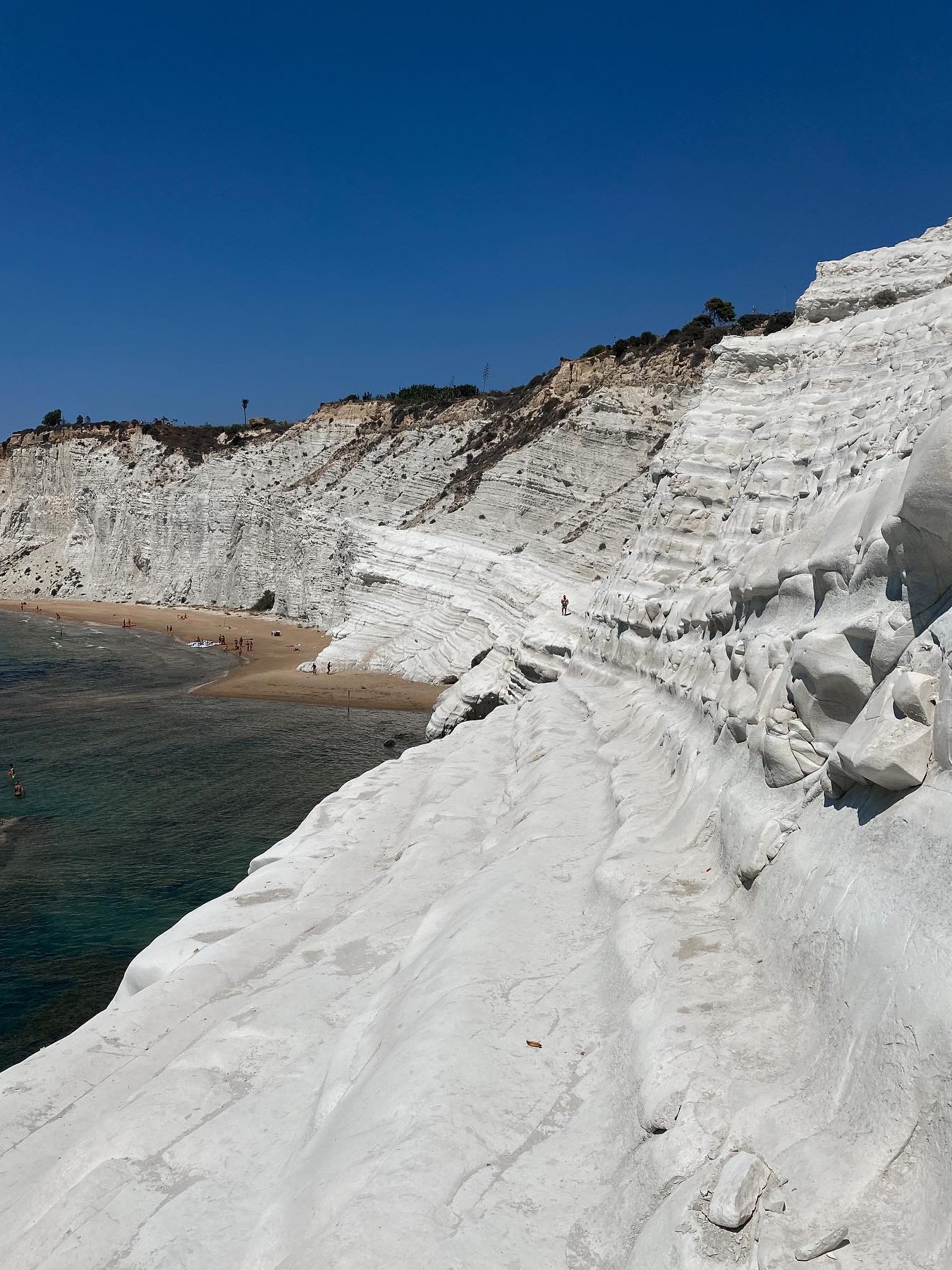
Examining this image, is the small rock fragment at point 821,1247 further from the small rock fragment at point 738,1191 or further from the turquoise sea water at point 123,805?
the turquoise sea water at point 123,805

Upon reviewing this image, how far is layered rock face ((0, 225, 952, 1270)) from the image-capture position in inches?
133

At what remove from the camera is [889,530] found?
5.25 metres

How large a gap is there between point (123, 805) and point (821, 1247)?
18415 millimetres

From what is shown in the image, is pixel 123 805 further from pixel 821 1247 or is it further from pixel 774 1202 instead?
pixel 821 1247

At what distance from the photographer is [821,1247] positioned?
291 cm

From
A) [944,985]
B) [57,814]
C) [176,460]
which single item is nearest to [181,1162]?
[944,985]

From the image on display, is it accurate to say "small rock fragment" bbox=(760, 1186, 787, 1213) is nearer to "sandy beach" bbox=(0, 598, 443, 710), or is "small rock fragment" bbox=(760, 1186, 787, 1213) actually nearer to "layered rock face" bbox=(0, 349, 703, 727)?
"layered rock face" bbox=(0, 349, 703, 727)

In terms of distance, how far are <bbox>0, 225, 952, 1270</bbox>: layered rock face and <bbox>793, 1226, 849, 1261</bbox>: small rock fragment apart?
11 mm

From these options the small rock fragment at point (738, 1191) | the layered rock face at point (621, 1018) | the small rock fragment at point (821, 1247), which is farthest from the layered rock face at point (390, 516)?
the small rock fragment at point (821, 1247)

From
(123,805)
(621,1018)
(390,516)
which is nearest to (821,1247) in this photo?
(621,1018)

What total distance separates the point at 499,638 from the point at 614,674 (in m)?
12.7

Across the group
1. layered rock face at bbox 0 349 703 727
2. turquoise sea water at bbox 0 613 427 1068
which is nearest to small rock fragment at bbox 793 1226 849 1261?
turquoise sea water at bbox 0 613 427 1068

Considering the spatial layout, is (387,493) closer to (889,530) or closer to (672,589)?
(672,589)

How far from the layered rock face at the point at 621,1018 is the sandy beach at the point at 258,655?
2238cm
